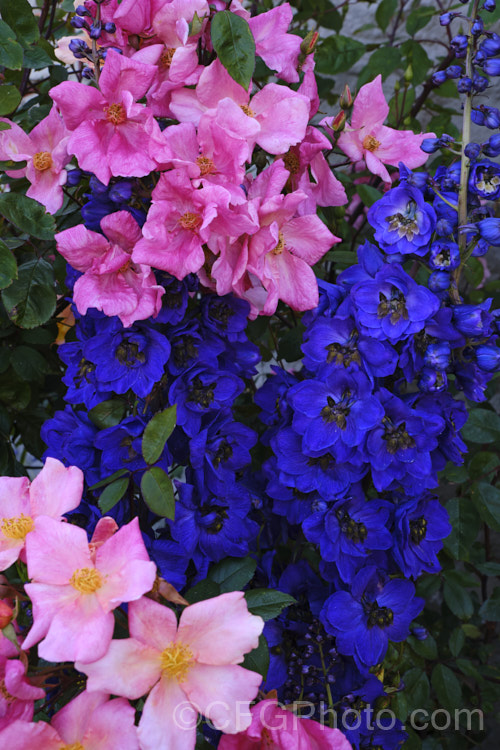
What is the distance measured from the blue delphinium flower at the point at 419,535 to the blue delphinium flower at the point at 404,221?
0.26 metres

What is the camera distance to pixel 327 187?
2.60ft

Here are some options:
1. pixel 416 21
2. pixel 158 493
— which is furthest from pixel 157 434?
pixel 416 21

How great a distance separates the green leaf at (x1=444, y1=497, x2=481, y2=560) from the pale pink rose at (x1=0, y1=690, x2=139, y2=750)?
0.59 m

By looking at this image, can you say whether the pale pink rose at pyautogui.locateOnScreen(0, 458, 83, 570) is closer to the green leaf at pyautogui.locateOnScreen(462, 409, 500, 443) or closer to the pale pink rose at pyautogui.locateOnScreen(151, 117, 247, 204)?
the pale pink rose at pyautogui.locateOnScreen(151, 117, 247, 204)

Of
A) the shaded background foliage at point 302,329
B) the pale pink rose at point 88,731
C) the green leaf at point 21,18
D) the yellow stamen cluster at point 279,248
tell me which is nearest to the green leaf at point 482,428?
the shaded background foliage at point 302,329

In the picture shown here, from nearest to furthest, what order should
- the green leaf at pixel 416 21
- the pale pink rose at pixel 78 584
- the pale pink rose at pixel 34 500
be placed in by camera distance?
the pale pink rose at pixel 78 584 < the pale pink rose at pixel 34 500 < the green leaf at pixel 416 21

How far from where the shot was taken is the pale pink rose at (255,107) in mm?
683

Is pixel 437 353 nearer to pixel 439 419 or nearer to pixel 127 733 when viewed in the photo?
pixel 439 419

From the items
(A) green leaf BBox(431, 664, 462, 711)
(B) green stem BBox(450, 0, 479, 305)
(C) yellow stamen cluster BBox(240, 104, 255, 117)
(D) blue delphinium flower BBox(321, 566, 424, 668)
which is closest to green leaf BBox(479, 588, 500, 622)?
(A) green leaf BBox(431, 664, 462, 711)

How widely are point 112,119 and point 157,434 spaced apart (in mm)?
318

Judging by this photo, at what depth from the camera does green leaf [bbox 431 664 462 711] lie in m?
0.98

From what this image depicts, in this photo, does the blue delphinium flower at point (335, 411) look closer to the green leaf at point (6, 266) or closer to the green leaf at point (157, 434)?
the green leaf at point (157, 434)

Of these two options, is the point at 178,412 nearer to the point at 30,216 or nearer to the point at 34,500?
the point at 34,500

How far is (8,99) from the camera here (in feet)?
2.52
